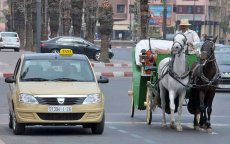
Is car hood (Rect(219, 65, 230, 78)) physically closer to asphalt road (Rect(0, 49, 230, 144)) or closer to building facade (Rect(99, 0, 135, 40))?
asphalt road (Rect(0, 49, 230, 144))

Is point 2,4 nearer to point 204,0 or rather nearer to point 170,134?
point 204,0

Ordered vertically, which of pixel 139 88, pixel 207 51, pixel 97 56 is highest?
pixel 207 51

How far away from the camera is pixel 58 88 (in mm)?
16719

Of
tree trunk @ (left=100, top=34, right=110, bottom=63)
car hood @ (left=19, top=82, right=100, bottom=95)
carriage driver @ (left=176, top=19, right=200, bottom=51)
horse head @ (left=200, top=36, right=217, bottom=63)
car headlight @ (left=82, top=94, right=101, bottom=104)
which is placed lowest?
tree trunk @ (left=100, top=34, right=110, bottom=63)

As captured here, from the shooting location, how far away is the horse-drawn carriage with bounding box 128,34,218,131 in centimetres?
1814

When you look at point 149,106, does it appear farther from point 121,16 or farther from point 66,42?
point 121,16

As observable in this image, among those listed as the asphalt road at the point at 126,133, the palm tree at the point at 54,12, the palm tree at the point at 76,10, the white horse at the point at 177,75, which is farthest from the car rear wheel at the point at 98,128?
the palm tree at the point at 54,12

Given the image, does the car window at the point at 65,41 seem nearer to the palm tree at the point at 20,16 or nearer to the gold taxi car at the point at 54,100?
the palm tree at the point at 20,16

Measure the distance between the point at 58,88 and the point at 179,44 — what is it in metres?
2.62

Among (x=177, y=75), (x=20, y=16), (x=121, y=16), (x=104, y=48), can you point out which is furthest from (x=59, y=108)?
(x=121, y=16)

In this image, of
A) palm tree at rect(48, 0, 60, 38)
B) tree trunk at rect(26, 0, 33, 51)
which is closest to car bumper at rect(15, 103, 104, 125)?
palm tree at rect(48, 0, 60, 38)

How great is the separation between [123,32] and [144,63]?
13127 centimetres

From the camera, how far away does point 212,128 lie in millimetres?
19281

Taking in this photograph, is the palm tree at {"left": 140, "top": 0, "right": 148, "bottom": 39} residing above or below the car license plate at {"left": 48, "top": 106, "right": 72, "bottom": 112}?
below
